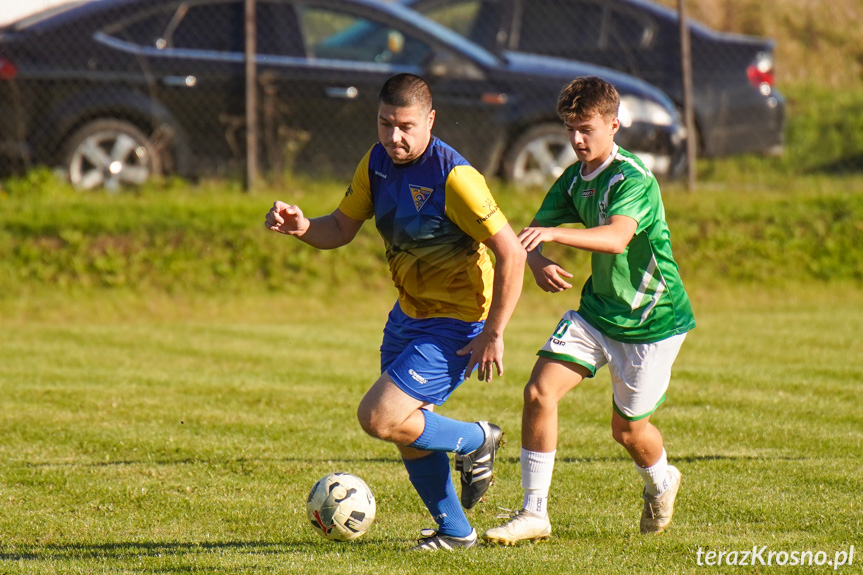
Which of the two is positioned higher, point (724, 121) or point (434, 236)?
point (724, 121)

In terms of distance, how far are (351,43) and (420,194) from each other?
7.24 metres

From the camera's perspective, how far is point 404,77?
404 cm

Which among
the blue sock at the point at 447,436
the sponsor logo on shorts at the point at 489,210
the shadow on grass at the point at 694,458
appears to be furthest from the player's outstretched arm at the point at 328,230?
the shadow on grass at the point at 694,458

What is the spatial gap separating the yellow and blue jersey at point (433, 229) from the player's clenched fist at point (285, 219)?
12.8 inches

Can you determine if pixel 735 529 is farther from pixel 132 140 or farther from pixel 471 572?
pixel 132 140

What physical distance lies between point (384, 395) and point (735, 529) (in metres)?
1.60

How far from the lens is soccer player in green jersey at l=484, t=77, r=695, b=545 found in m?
4.20

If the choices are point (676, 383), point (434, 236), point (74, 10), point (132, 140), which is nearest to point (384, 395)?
point (434, 236)

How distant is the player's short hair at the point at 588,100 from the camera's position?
413 cm

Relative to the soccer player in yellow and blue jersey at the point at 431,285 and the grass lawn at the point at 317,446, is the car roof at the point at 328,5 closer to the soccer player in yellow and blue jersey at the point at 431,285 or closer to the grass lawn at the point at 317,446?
the grass lawn at the point at 317,446

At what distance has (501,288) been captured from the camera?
398cm

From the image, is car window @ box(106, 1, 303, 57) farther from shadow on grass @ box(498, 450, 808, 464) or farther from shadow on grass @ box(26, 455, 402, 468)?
shadow on grass @ box(498, 450, 808, 464)

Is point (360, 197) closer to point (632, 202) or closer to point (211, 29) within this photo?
point (632, 202)

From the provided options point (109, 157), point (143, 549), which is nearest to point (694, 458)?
point (143, 549)
